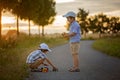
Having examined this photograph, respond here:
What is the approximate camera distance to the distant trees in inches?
4560

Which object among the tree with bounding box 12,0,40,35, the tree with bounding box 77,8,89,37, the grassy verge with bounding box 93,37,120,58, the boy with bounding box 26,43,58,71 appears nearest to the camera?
the boy with bounding box 26,43,58,71

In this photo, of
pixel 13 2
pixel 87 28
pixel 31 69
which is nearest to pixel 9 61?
pixel 31 69

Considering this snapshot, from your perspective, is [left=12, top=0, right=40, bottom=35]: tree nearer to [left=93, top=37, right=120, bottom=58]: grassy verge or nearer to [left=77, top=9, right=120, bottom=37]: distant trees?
[left=93, top=37, right=120, bottom=58]: grassy verge

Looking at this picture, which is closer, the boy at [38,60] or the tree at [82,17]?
the boy at [38,60]

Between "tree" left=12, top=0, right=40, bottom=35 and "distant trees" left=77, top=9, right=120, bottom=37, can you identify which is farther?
"distant trees" left=77, top=9, right=120, bottom=37

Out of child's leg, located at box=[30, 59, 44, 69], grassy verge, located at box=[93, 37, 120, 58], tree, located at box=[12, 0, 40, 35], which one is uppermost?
tree, located at box=[12, 0, 40, 35]

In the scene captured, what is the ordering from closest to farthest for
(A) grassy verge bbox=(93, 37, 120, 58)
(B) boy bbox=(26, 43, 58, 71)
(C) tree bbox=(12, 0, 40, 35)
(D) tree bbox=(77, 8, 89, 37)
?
(B) boy bbox=(26, 43, 58, 71) < (A) grassy verge bbox=(93, 37, 120, 58) < (C) tree bbox=(12, 0, 40, 35) < (D) tree bbox=(77, 8, 89, 37)

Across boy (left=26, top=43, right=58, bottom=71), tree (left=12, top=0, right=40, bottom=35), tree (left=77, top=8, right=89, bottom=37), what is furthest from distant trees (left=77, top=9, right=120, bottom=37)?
boy (left=26, top=43, right=58, bottom=71)

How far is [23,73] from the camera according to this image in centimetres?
A: 1219

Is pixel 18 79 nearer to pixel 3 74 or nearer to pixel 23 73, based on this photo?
pixel 3 74

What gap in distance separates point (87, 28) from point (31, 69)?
105 metres

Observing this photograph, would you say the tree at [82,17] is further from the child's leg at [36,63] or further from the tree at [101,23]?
the child's leg at [36,63]

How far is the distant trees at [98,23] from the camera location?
115812 mm

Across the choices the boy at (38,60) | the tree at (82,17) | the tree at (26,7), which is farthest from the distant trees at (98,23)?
the boy at (38,60)
